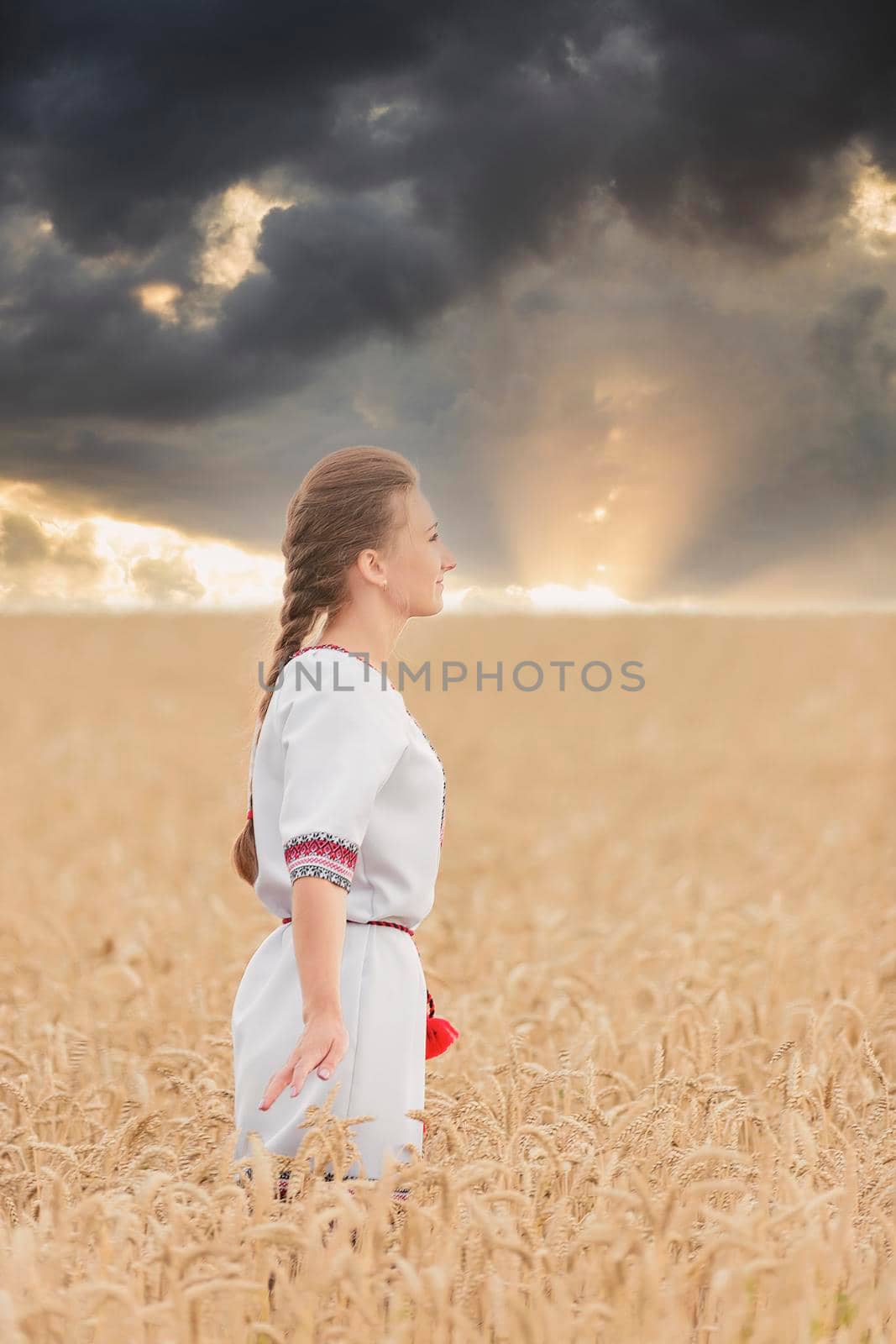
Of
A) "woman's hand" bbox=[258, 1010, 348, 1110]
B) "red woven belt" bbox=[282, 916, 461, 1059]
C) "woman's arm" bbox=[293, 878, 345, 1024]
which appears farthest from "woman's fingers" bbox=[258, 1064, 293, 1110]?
"red woven belt" bbox=[282, 916, 461, 1059]

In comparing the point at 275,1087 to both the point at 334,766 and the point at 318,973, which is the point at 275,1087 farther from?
the point at 334,766

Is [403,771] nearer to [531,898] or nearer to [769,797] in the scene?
[531,898]

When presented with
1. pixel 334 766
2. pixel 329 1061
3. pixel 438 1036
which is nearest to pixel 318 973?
pixel 329 1061

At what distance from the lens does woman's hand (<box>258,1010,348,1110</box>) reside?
97.7 inches

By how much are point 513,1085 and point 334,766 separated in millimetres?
1254

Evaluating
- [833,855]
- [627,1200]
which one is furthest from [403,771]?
[833,855]

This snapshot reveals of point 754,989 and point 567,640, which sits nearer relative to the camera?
point 754,989

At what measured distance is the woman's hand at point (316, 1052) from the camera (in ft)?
8.14

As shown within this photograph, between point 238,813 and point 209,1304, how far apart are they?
36.2ft

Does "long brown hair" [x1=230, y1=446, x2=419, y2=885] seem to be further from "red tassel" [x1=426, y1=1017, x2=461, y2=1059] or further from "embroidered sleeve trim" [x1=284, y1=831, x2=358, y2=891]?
"red tassel" [x1=426, y1=1017, x2=461, y2=1059]

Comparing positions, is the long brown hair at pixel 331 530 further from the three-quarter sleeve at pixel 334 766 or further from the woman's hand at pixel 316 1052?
the woman's hand at pixel 316 1052

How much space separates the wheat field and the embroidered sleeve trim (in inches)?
19.8

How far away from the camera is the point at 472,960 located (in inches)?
252

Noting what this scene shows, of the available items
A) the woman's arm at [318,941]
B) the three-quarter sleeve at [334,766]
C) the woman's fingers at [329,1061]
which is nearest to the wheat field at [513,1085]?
the woman's fingers at [329,1061]
